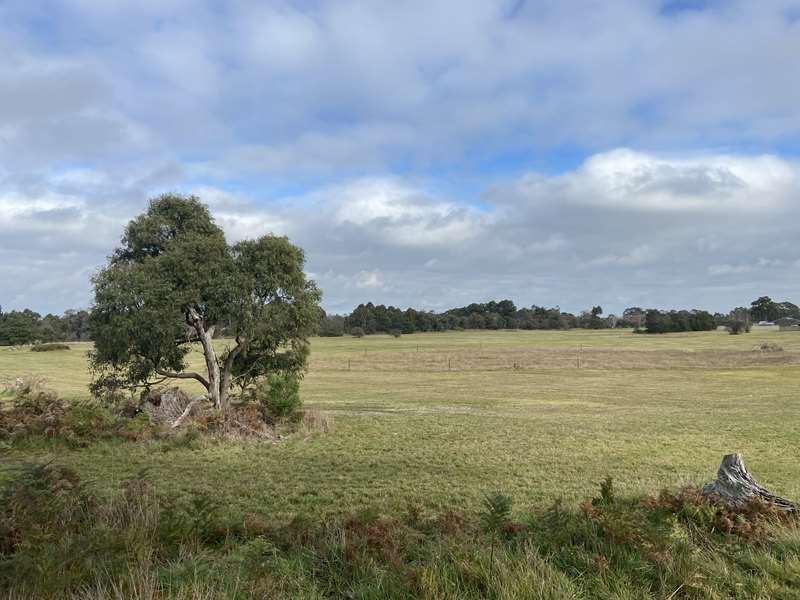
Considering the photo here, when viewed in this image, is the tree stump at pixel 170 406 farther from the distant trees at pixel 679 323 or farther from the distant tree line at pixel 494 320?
the distant trees at pixel 679 323

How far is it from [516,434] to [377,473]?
23.8 feet

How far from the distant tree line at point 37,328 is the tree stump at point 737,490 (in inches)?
3362

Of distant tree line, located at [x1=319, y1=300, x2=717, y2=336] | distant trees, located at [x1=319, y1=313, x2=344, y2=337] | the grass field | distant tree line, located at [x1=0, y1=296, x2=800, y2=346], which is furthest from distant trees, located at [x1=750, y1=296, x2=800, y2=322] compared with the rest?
the grass field

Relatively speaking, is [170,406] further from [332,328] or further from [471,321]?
[471,321]

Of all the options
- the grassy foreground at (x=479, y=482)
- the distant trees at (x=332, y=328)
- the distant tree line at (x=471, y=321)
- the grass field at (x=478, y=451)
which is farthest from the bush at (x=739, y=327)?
the grassy foreground at (x=479, y=482)

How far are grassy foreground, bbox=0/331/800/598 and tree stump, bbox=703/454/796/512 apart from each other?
0.76m

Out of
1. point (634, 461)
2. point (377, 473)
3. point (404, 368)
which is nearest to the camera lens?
point (377, 473)

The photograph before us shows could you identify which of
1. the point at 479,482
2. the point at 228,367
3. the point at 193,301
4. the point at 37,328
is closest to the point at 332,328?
the point at 37,328

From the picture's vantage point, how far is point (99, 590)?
4.55 m

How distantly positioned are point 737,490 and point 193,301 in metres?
14.9

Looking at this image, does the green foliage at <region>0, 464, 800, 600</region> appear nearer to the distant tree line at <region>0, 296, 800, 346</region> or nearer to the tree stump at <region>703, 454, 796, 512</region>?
the tree stump at <region>703, 454, 796, 512</region>

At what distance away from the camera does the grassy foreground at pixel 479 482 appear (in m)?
5.02

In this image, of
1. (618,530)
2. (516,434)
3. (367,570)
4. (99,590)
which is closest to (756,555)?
(618,530)

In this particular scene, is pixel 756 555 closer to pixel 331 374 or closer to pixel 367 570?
pixel 367 570
